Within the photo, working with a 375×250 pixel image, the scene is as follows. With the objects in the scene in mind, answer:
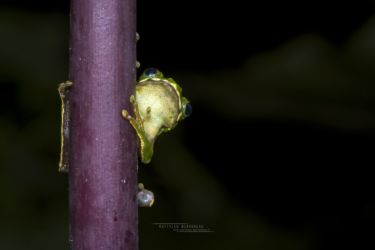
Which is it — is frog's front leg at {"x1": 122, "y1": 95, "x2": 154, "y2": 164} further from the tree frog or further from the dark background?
the dark background

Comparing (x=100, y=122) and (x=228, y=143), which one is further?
(x=228, y=143)

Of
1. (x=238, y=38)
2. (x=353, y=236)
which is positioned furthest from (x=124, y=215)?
(x=353, y=236)

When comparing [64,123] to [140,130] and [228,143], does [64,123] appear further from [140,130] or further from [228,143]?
[228,143]

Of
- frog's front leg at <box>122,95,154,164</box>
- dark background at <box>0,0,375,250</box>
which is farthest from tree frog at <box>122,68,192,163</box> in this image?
dark background at <box>0,0,375,250</box>

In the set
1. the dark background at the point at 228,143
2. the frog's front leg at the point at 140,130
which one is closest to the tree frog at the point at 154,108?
the frog's front leg at the point at 140,130

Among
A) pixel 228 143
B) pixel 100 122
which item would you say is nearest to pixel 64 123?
pixel 100 122

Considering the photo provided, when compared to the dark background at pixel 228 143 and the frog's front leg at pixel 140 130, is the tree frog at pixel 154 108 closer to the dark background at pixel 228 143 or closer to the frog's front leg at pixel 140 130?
the frog's front leg at pixel 140 130
